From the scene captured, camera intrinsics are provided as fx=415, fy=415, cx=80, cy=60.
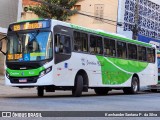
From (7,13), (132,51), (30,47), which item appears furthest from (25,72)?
(7,13)

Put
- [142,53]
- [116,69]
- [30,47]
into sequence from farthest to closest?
[142,53] → [116,69] → [30,47]

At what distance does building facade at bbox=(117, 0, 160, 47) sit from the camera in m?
47.8

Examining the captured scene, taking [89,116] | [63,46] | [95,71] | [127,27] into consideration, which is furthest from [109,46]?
[127,27]

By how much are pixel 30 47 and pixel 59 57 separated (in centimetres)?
134

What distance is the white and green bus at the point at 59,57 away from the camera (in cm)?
1783

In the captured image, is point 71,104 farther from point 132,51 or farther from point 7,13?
point 7,13

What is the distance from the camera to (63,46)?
18609 mm

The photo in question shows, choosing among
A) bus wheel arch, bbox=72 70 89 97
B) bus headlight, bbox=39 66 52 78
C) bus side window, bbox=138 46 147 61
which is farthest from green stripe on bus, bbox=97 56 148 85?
bus headlight, bbox=39 66 52 78

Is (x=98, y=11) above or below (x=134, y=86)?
above

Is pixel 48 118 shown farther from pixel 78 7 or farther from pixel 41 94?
pixel 78 7

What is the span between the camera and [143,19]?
5131 centimetres

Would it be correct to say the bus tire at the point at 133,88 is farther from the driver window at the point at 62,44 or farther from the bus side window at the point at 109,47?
the driver window at the point at 62,44

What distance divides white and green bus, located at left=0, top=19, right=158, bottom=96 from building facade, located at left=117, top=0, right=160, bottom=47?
23341 millimetres

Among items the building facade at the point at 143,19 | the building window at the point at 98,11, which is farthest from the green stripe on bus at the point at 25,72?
the building window at the point at 98,11
